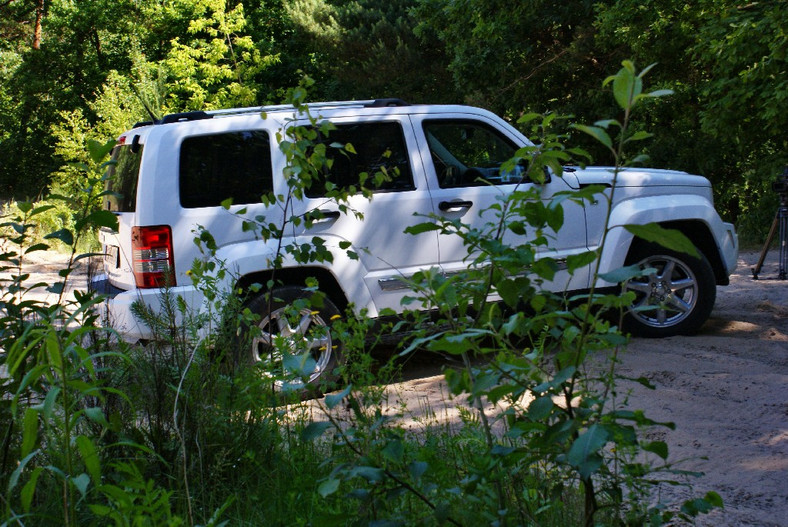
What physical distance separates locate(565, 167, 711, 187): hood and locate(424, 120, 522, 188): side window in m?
0.61

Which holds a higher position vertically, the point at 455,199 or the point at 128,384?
the point at 455,199

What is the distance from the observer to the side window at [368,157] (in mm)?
6062

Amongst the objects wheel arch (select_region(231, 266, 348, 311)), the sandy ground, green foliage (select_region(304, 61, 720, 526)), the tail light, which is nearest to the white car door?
wheel arch (select_region(231, 266, 348, 311))

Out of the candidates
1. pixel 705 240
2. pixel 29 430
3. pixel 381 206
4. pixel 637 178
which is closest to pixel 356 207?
pixel 381 206

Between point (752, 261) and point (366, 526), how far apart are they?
12.1 meters

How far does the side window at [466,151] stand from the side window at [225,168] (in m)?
1.31

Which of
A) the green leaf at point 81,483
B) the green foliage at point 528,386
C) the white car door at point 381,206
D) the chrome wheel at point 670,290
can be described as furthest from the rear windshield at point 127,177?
the green leaf at point 81,483

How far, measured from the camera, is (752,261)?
1293 centimetres

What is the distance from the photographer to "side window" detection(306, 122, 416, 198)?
6062 mm

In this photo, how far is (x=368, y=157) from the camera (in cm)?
619

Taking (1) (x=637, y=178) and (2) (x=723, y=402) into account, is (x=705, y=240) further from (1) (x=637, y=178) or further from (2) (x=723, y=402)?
(2) (x=723, y=402)

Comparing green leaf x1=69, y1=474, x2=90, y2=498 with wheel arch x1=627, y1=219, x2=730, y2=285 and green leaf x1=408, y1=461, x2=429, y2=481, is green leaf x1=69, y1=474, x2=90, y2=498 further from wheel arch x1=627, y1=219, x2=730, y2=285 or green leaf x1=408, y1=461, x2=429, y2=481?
wheel arch x1=627, y1=219, x2=730, y2=285

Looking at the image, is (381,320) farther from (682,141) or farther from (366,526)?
(682,141)

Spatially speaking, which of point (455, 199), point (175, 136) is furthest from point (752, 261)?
point (175, 136)
